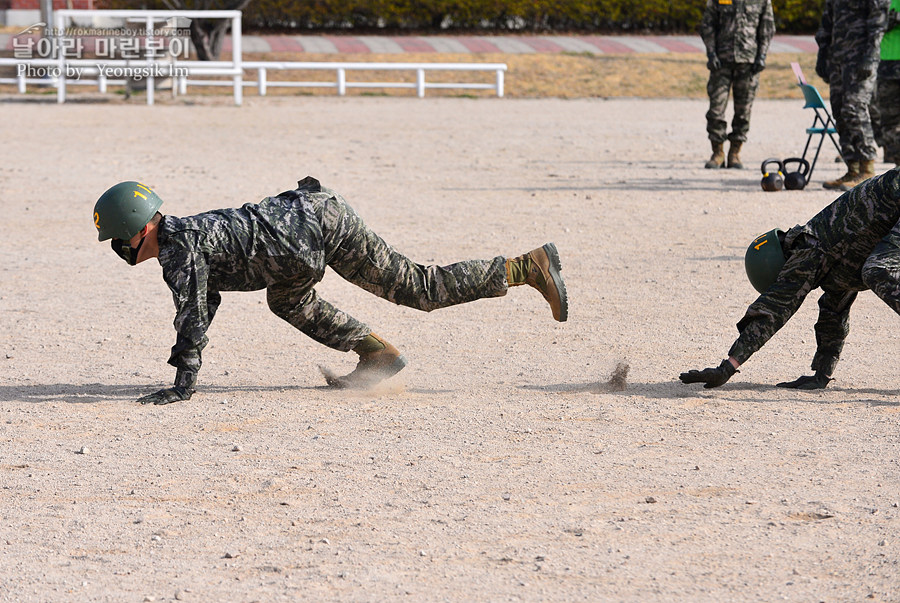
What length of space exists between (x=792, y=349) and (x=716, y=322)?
2.33 ft

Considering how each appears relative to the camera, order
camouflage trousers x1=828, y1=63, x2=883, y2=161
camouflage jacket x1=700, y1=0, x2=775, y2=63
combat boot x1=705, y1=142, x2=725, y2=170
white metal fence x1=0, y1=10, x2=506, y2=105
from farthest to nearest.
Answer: white metal fence x1=0, y1=10, x2=506, y2=105 → combat boot x1=705, y1=142, x2=725, y2=170 → camouflage jacket x1=700, y1=0, x2=775, y2=63 → camouflage trousers x1=828, y1=63, x2=883, y2=161

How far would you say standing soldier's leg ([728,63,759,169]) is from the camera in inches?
584

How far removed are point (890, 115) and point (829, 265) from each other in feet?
21.7

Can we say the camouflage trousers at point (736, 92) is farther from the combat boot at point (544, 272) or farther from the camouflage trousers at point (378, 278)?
the camouflage trousers at point (378, 278)

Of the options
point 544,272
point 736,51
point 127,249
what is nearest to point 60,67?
point 736,51

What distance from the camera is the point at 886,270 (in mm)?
5707

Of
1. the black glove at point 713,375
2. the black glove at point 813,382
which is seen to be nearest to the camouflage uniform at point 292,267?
the black glove at point 713,375

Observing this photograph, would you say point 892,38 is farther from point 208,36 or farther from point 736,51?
point 208,36

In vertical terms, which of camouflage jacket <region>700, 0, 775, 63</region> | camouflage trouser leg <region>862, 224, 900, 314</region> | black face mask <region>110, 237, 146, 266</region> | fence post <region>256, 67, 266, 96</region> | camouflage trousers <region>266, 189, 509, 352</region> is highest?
camouflage jacket <region>700, 0, 775, 63</region>

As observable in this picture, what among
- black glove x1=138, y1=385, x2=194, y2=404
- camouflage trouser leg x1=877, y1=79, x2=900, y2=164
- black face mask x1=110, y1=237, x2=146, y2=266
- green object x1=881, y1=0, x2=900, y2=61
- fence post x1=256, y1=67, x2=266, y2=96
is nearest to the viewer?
black face mask x1=110, y1=237, x2=146, y2=266

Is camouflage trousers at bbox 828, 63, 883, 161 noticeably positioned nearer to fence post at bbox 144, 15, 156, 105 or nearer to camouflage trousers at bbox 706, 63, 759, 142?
camouflage trousers at bbox 706, 63, 759, 142

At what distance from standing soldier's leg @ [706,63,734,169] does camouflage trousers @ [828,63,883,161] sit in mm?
2099

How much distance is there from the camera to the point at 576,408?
603 cm

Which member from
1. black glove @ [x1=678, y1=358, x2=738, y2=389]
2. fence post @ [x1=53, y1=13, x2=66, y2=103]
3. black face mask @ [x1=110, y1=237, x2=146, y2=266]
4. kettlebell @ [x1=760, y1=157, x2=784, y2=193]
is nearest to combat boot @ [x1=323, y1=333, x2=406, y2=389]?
black face mask @ [x1=110, y1=237, x2=146, y2=266]
